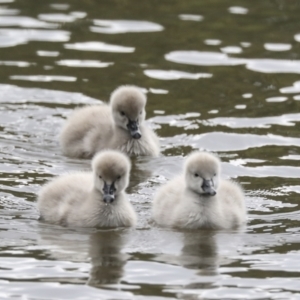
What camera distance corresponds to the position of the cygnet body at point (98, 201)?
7.77 m

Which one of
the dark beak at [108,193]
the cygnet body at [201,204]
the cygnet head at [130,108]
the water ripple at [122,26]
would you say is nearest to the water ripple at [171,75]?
the water ripple at [122,26]

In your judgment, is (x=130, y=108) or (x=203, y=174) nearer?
(x=203, y=174)

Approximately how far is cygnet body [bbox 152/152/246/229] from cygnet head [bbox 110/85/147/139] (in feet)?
6.12

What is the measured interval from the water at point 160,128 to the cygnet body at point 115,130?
15cm

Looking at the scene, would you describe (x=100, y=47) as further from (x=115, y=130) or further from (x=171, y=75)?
(x=115, y=130)

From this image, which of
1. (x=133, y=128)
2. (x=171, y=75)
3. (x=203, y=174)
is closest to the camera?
(x=203, y=174)

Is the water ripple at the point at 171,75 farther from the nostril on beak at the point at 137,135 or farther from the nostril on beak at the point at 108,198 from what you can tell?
the nostril on beak at the point at 108,198

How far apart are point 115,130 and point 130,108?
1.28 feet

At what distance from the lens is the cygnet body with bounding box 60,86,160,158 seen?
988 cm

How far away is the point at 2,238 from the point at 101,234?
2.28ft

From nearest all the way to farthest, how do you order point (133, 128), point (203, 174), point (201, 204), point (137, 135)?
point (203, 174) → point (201, 204) → point (137, 135) → point (133, 128)

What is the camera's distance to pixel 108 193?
7734 mm

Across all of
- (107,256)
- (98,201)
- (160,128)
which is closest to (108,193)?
(98,201)

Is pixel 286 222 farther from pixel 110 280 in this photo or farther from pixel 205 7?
pixel 205 7
